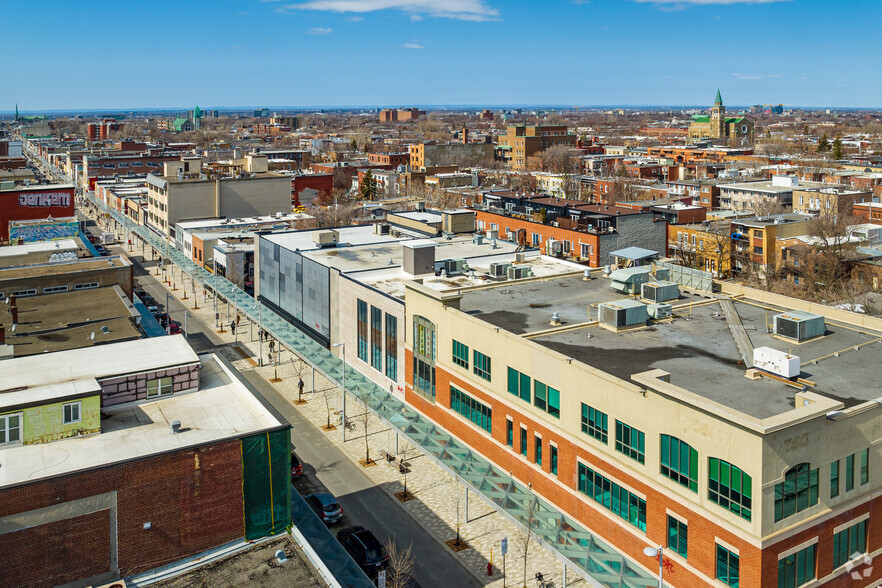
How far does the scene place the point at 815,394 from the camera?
2941 cm

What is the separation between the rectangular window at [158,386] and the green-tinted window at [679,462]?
20.7 m

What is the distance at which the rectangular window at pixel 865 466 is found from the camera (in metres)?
29.9

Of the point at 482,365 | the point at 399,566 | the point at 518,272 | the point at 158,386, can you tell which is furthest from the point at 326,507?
the point at 518,272

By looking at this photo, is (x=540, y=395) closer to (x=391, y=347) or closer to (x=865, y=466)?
(x=865, y=466)

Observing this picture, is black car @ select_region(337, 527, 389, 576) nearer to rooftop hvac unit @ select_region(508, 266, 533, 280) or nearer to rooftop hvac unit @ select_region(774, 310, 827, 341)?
rooftop hvac unit @ select_region(774, 310, 827, 341)

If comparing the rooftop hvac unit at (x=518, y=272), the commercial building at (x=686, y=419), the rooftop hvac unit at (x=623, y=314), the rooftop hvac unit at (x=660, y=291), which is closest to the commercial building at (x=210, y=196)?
the rooftop hvac unit at (x=518, y=272)

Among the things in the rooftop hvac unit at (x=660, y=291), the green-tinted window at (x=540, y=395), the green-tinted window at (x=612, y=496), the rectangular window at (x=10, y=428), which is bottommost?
the green-tinted window at (x=612, y=496)

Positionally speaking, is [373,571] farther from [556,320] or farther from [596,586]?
[556,320]

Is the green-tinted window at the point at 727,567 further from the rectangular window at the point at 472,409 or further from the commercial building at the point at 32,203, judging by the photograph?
the commercial building at the point at 32,203

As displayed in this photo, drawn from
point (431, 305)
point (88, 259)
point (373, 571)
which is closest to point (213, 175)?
point (88, 259)

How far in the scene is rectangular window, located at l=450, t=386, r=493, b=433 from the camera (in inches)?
1626

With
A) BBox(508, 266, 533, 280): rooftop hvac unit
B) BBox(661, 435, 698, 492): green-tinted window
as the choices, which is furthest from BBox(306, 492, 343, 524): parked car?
BBox(508, 266, 533, 280): rooftop hvac unit

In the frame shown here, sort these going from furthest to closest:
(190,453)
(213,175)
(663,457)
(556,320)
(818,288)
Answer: (213,175) < (818,288) < (556,320) < (663,457) < (190,453)

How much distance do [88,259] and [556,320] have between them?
41953 mm
